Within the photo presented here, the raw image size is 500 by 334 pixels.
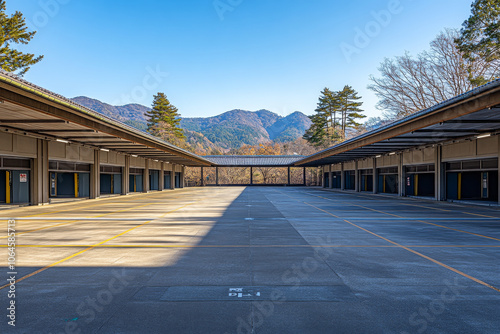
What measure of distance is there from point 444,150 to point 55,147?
96.6 ft

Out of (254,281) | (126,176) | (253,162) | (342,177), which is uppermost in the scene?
(253,162)

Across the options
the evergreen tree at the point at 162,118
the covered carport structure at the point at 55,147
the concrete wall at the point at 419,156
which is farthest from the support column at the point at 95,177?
the evergreen tree at the point at 162,118

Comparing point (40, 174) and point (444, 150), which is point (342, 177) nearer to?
point (444, 150)

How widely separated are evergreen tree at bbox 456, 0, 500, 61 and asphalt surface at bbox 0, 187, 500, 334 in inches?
1063

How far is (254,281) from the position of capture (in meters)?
6.40

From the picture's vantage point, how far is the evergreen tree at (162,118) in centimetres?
7869

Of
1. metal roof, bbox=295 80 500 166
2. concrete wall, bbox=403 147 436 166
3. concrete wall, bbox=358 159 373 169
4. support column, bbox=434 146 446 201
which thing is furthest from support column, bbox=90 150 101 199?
concrete wall, bbox=358 159 373 169

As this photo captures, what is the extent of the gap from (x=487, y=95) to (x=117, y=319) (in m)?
15.4

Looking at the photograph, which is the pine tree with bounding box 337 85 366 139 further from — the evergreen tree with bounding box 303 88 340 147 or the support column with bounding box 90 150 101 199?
the support column with bounding box 90 150 101 199

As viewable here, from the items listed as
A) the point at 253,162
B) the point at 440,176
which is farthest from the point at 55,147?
the point at 253,162

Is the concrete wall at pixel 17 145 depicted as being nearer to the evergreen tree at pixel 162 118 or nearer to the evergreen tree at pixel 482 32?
the evergreen tree at pixel 482 32

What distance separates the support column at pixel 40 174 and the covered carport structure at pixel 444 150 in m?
23.5

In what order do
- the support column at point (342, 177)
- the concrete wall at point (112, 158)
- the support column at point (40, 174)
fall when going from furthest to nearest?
1. the support column at point (342, 177)
2. the concrete wall at point (112, 158)
3. the support column at point (40, 174)

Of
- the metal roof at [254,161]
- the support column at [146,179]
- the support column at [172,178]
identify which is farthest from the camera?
the metal roof at [254,161]
